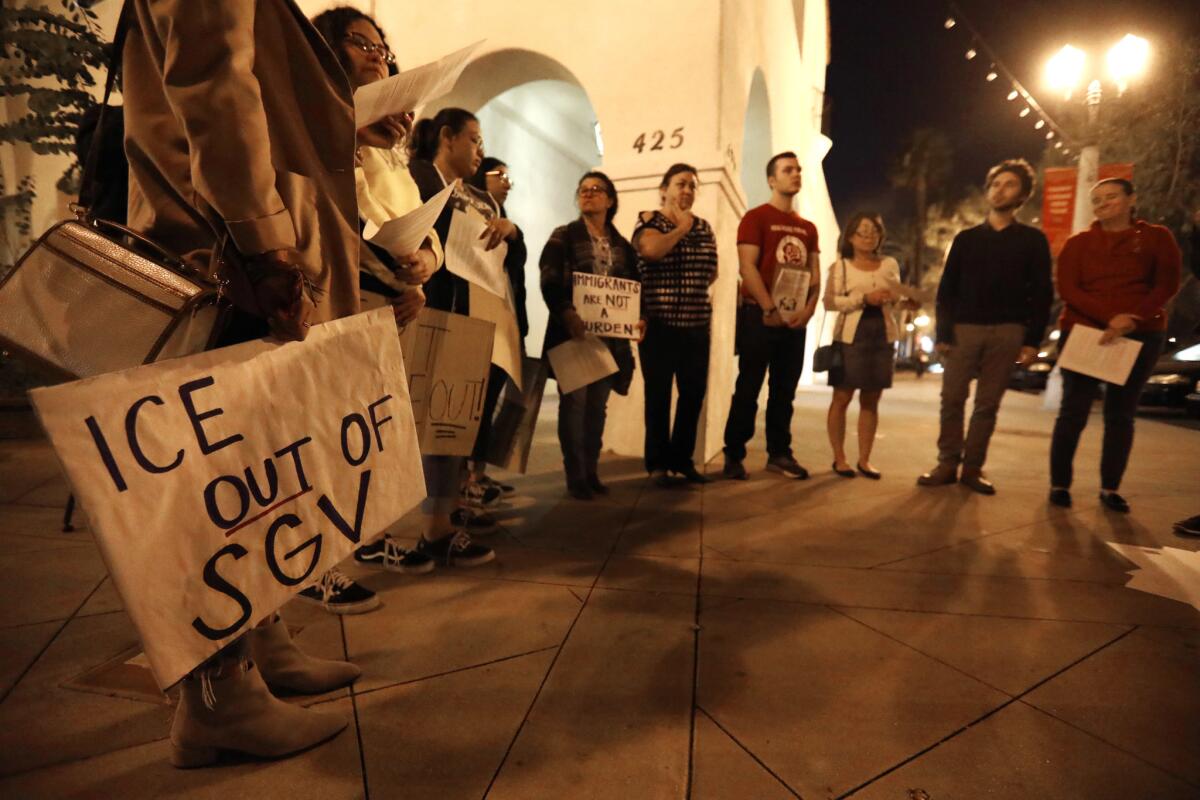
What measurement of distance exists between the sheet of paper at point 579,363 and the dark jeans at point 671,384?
554mm

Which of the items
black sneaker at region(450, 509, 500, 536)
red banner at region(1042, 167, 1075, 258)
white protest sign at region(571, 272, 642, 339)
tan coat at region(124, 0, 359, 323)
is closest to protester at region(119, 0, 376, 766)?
tan coat at region(124, 0, 359, 323)

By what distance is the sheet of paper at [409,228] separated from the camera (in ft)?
5.53

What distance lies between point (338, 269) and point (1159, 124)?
68.7 feet

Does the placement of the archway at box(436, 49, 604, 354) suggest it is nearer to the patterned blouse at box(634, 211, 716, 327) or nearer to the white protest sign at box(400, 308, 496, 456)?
the patterned blouse at box(634, 211, 716, 327)

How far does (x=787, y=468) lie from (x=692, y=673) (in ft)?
9.44

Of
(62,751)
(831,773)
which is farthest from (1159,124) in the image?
(62,751)

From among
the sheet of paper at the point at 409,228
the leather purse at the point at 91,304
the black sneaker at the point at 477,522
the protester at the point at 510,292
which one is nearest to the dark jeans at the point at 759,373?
the protester at the point at 510,292

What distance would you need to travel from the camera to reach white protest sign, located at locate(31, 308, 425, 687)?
95 centimetres

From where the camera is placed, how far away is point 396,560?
2.60m

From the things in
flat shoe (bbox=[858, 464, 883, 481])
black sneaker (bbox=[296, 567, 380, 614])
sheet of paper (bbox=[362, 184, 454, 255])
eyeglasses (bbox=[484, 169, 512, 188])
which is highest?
eyeglasses (bbox=[484, 169, 512, 188])

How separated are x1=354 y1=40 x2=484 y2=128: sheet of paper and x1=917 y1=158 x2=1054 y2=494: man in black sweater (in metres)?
3.85

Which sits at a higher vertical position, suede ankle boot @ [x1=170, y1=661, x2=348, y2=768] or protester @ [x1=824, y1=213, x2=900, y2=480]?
protester @ [x1=824, y1=213, x2=900, y2=480]

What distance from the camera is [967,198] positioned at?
39.5 meters

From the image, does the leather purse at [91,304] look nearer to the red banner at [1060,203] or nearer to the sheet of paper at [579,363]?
the sheet of paper at [579,363]
